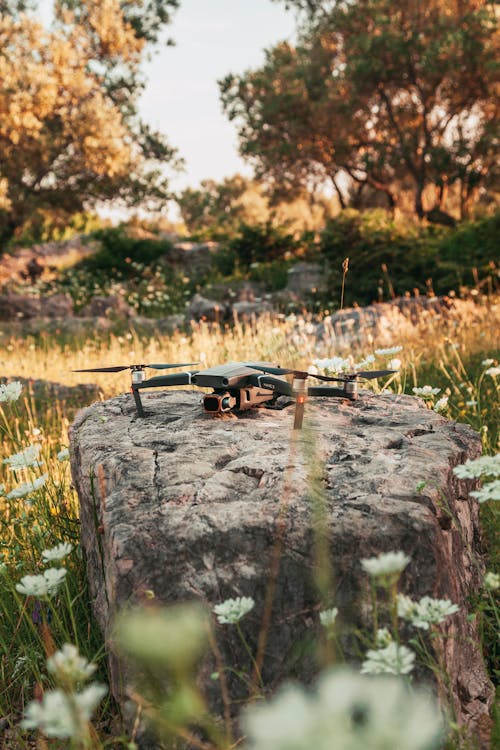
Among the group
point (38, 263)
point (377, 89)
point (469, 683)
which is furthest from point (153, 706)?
point (377, 89)

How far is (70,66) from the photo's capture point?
783 inches

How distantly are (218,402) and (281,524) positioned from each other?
98 cm

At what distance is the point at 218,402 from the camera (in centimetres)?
283

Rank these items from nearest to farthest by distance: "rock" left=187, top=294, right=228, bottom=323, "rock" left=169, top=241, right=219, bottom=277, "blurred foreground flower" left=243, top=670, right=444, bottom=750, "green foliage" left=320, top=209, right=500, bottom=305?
"blurred foreground flower" left=243, top=670, right=444, bottom=750 < "green foliage" left=320, top=209, right=500, bottom=305 < "rock" left=187, top=294, right=228, bottom=323 < "rock" left=169, top=241, right=219, bottom=277

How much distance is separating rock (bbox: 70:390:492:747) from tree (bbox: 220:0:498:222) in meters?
18.6

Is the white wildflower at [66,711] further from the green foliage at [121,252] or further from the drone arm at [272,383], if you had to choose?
the green foliage at [121,252]

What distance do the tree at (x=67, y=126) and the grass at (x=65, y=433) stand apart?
838cm

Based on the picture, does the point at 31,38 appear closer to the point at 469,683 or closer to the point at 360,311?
the point at 360,311

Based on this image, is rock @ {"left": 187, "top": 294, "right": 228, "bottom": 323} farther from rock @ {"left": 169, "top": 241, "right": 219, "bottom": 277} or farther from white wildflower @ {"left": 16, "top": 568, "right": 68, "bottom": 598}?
white wildflower @ {"left": 16, "top": 568, "right": 68, "bottom": 598}

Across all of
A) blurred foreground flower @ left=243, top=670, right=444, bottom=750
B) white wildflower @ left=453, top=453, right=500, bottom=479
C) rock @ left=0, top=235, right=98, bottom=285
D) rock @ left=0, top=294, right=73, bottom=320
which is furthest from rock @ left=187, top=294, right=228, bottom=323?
blurred foreground flower @ left=243, top=670, right=444, bottom=750

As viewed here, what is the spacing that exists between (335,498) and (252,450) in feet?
1.61

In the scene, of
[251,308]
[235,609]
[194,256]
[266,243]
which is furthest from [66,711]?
[194,256]

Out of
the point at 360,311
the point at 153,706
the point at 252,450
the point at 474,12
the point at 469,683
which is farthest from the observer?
the point at 474,12

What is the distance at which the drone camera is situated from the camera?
283 cm
